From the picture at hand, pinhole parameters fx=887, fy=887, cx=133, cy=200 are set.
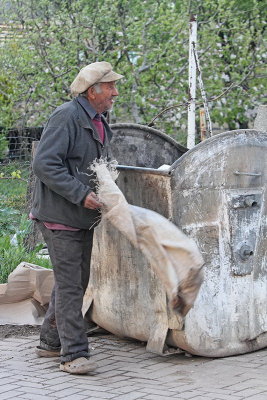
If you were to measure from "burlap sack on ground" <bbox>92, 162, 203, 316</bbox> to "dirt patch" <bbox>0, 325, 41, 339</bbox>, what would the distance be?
5.25ft

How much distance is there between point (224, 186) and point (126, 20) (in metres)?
5.19

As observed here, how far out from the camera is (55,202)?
508cm

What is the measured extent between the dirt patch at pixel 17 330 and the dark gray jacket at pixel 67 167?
126cm

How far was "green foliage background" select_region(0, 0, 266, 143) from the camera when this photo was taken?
989 cm

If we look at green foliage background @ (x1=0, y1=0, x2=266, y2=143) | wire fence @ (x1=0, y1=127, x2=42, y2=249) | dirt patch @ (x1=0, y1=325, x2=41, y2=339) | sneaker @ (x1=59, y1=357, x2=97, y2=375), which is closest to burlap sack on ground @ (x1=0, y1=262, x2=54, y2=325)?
dirt patch @ (x1=0, y1=325, x2=41, y2=339)

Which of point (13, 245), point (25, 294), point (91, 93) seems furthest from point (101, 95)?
point (13, 245)

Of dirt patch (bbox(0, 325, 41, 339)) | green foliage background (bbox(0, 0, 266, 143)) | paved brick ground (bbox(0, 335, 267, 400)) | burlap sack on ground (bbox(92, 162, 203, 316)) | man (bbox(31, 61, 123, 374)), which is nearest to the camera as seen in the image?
burlap sack on ground (bbox(92, 162, 203, 316))

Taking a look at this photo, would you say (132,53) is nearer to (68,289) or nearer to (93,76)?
(93,76)

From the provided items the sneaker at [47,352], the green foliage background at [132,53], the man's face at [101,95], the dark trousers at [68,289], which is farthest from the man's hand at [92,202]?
the green foliage background at [132,53]

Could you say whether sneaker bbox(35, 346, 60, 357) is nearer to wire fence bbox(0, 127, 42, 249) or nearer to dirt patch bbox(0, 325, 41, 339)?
dirt patch bbox(0, 325, 41, 339)

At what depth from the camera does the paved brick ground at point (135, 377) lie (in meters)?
4.69

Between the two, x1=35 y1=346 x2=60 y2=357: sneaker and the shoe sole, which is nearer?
the shoe sole

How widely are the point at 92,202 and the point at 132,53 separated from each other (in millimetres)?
5418

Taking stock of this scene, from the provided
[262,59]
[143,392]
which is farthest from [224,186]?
[262,59]
